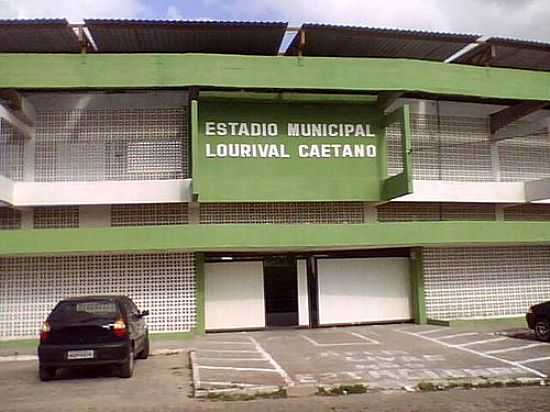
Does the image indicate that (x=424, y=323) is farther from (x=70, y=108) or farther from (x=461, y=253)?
(x=70, y=108)

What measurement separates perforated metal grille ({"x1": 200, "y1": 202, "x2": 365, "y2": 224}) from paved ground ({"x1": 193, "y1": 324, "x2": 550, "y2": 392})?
355cm

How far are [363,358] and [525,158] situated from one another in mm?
12263

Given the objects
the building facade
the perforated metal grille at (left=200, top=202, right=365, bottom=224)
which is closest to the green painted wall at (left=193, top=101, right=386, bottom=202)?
the building facade

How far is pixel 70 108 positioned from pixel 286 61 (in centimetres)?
687

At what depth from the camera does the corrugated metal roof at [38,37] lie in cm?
1778

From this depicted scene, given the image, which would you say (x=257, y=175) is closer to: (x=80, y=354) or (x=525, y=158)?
(x=80, y=354)

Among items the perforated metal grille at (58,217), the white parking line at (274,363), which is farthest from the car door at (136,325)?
the perforated metal grille at (58,217)

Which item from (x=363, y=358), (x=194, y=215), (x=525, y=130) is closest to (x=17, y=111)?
(x=194, y=215)

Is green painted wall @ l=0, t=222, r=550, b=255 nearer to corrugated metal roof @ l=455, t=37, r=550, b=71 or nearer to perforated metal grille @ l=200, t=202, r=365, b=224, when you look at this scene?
perforated metal grille @ l=200, t=202, r=365, b=224

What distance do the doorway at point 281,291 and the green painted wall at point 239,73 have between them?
18.6 feet

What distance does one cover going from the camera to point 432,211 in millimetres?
21375

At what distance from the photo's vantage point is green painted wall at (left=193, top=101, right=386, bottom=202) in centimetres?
1881

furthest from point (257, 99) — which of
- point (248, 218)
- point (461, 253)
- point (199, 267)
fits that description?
point (461, 253)

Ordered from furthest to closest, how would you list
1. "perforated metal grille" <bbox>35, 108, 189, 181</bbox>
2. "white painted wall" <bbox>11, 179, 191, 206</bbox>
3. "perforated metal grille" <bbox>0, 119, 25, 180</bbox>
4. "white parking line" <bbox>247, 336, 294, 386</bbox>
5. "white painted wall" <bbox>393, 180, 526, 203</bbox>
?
"white painted wall" <bbox>393, 180, 526, 203</bbox> → "perforated metal grille" <bbox>35, 108, 189, 181</bbox> → "perforated metal grille" <bbox>0, 119, 25, 180</bbox> → "white painted wall" <bbox>11, 179, 191, 206</bbox> → "white parking line" <bbox>247, 336, 294, 386</bbox>
